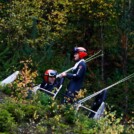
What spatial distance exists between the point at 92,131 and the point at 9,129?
4.84 ft

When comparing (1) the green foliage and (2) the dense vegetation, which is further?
(2) the dense vegetation

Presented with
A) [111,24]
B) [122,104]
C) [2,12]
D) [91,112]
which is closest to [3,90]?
[91,112]

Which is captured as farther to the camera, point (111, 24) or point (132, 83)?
point (111, 24)

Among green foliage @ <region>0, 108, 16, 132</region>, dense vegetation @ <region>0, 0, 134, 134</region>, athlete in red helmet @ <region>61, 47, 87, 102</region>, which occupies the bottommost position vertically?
dense vegetation @ <region>0, 0, 134, 134</region>

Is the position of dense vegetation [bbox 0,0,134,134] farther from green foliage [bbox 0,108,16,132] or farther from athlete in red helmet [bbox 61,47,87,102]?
green foliage [bbox 0,108,16,132]

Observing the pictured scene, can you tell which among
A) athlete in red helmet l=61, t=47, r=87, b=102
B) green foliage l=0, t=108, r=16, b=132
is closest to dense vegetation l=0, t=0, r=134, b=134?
athlete in red helmet l=61, t=47, r=87, b=102

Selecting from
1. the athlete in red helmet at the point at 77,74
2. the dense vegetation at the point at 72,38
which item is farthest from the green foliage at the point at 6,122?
the dense vegetation at the point at 72,38

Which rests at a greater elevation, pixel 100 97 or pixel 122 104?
pixel 100 97

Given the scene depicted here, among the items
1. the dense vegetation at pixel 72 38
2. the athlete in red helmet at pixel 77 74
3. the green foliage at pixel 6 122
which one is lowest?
the dense vegetation at pixel 72 38

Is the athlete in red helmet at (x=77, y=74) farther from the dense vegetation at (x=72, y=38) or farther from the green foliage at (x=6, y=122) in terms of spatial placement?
the green foliage at (x=6, y=122)

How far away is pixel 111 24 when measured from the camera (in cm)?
2238

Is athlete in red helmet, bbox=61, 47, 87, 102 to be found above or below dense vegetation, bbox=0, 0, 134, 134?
above

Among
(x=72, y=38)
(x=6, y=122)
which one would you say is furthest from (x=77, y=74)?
(x=72, y=38)

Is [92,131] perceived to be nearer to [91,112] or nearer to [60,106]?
[60,106]
